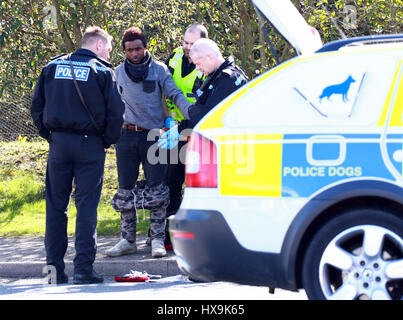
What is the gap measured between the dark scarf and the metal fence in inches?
280

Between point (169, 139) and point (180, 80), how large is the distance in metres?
0.79

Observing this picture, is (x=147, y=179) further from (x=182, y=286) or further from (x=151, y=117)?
(x=182, y=286)

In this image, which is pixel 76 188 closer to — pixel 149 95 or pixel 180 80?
pixel 149 95

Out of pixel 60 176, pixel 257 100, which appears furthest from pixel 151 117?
pixel 257 100

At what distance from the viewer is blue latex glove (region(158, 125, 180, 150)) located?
7.64m

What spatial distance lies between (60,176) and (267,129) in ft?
9.08

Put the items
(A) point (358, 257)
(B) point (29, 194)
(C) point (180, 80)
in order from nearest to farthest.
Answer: (A) point (358, 257) → (C) point (180, 80) → (B) point (29, 194)

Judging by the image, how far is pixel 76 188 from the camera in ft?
22.8

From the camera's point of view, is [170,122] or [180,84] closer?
[170,122]

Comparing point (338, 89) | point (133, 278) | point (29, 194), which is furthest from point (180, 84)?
point (29, 194)

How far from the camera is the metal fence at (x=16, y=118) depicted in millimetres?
14820

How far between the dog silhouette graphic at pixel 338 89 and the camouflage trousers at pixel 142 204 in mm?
3602

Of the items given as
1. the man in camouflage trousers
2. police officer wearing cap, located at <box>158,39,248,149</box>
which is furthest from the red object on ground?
police officer wearing cap, located at <box>158,39,248,149</box>
